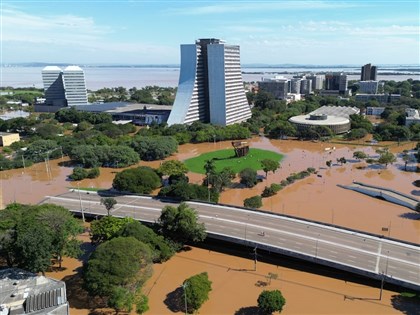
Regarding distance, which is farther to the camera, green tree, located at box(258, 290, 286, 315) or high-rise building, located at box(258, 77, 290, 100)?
high-rise building, located at box(258, 77, 290, 100)

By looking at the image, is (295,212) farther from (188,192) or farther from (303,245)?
(188,192)

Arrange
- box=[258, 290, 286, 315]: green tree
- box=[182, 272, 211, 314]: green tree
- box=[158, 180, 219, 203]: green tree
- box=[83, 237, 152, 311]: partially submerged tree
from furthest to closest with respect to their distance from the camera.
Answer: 1. box=[158, 180, 219, 203]: green tree
2. box=[182, 272, 211, 314]: green tree
3. box=[258, 290, 286, 315]: green tree
4. box=[83, 237, 152, 311]: partially submerged tree

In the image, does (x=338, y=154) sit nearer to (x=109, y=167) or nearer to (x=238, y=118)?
(x=238, y=118)

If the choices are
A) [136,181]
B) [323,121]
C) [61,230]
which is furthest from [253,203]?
[323,121]

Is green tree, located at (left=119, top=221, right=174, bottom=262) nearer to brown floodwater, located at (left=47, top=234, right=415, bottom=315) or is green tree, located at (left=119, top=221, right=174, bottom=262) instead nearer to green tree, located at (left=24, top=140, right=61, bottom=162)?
brown floodwater, located at (left=47, top=234, right=415, bottom=315)

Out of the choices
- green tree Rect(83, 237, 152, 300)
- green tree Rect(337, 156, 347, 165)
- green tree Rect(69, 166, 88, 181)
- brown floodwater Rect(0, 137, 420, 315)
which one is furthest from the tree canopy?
green tree Rect(337, 156, 347, 165)

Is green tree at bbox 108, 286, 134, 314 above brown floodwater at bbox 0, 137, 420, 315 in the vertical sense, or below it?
above

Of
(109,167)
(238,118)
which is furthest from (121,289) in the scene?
(238,118)
